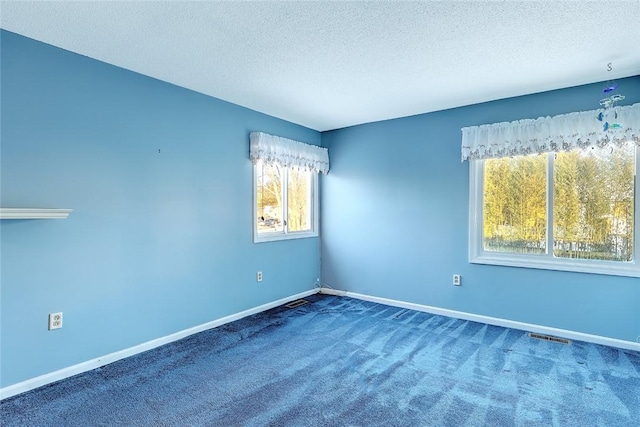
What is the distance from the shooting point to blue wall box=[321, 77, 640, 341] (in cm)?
317

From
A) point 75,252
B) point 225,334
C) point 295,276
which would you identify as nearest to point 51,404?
point 75,252

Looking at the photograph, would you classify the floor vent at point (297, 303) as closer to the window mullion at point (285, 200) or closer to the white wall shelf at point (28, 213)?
the window mullion at point (285, 200)

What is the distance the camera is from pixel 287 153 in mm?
4305

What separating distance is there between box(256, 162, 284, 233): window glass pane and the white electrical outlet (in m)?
2.10

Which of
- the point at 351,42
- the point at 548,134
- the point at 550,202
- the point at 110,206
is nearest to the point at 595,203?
the point at 550,202

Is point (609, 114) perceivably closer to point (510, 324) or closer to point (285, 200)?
point (510, 324)

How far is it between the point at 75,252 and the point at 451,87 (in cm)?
349

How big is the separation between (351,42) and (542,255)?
280 centimetres

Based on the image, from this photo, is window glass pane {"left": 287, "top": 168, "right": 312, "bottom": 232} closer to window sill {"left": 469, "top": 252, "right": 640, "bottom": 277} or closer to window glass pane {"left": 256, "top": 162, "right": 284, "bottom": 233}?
window glass pane {"left": 256, "top": 162, "right": 284, "bottom": 233}

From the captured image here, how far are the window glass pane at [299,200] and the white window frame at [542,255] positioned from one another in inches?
85.7

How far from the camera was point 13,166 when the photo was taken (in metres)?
2.26

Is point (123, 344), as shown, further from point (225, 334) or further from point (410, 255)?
point (410, 255)

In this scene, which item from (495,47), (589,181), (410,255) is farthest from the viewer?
(410,255)

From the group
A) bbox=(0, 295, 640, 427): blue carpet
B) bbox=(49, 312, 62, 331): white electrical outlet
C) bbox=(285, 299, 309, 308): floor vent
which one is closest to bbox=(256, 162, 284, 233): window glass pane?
bbox=(285, 299, 309, 308): floor vent
